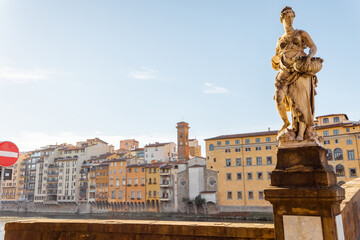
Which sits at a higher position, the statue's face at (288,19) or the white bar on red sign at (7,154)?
the statue's face at (288,19)

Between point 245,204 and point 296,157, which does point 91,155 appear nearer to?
point 245,204

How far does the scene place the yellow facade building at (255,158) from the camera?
47031 mm

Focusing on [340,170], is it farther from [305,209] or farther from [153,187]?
[305,209]

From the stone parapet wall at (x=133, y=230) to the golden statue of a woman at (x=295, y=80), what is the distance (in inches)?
63.7

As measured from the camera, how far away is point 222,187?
57281 mm

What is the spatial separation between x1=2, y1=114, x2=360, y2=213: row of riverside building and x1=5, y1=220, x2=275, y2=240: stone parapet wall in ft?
156

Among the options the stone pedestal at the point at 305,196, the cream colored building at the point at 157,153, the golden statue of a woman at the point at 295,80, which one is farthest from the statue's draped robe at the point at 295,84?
the cream colored building at the point at 157,153

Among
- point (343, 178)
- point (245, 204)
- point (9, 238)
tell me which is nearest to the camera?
point (9, 238)

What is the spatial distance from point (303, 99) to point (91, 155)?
82.1 m

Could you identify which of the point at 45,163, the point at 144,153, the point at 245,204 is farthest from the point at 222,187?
the point at 45,163

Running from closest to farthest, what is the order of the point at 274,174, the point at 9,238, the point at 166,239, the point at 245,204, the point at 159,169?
the point at 274,174, the point at 166,239, the point at 9,238, the point at 245,204, the point at 159,169

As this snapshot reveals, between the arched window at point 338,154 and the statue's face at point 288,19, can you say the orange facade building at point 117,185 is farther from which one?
the statue's face at point 288,19

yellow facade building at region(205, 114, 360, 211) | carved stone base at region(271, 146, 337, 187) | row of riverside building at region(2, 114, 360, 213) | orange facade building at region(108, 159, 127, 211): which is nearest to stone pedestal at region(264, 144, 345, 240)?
carved stone base at region(271, 146, 337, 187)

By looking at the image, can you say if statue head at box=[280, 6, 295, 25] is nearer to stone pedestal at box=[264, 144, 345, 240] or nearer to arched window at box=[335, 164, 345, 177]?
stone pedestal at box=[264, 144, 345, 240]
